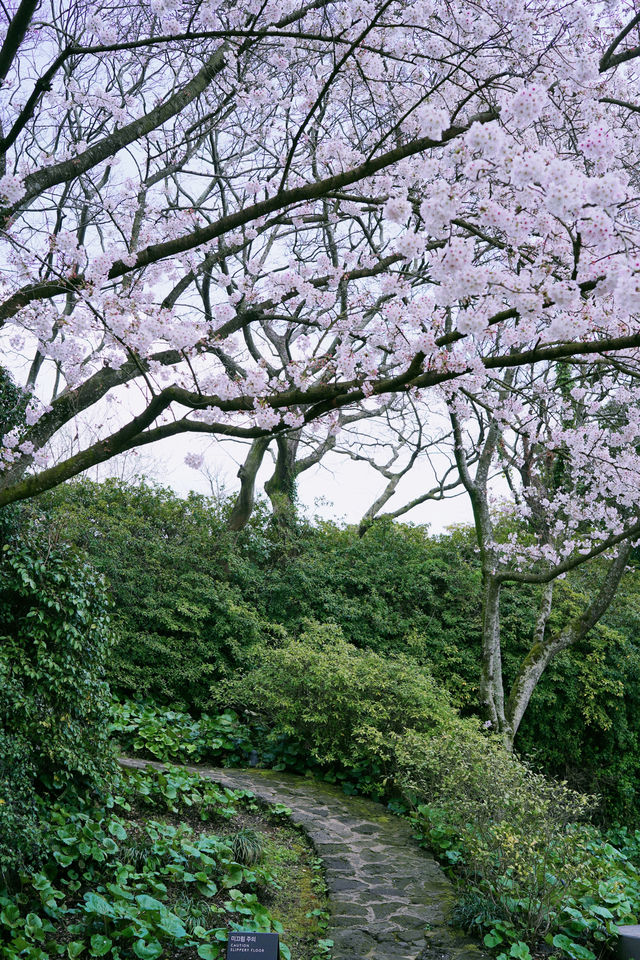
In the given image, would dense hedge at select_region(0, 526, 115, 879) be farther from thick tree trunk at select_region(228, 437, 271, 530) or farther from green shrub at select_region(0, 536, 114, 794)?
thick tree trunk at select_region(228, 437, 271, 530)

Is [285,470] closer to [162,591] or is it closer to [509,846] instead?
[162,591]

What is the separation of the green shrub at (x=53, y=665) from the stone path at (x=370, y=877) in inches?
62.7

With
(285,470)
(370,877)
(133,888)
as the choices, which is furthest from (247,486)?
(133,888)

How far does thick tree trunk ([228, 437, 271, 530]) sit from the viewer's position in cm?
1095

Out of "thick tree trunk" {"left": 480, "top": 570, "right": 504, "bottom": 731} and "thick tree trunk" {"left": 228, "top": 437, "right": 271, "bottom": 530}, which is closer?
"thick tree trunk" {"left": 480, "top": 570, "right": 504, "bottom": 731}

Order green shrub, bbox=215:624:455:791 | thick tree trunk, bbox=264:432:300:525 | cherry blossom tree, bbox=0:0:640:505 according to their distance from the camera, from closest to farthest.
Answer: cherry blossom tree, bbox=0:0:640:505 < green shrub, bbox=215:624:455:791 < thick tree trunk, bbox=264:432:300:525

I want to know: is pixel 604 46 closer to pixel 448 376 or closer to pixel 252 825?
pixel 448 376

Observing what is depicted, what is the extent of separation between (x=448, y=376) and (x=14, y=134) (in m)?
2.88

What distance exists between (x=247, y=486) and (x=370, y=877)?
7.00m

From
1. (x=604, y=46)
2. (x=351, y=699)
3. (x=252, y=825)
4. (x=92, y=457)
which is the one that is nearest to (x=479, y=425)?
(x=351, y=699)

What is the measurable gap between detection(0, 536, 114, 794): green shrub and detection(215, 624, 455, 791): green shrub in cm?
247

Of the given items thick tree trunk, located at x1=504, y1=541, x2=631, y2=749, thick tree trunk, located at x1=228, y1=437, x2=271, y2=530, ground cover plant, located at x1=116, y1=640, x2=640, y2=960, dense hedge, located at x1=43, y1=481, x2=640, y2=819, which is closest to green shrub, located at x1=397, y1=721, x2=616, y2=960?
ground cover plant, located at x1=116, y1=640, x2=640, y2=960

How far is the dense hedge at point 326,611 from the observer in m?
8.41

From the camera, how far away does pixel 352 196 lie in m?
4.07
